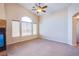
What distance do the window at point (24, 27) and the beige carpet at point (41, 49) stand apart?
0.20 m

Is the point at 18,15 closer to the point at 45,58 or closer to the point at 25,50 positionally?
the point at 25,50

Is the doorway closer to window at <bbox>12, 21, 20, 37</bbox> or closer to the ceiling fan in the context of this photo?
the ceiling fan

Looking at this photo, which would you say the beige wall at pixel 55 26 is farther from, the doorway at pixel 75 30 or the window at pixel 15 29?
the window at pixel 15 29

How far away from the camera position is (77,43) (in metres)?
2.39

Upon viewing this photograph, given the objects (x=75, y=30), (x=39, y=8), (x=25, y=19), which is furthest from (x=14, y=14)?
(x=75, y=30)

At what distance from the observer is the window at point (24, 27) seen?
2281 millimetres

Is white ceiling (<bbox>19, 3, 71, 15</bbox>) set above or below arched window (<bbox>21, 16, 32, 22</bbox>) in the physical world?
above

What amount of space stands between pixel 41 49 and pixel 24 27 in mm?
574

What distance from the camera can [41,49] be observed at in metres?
2.37

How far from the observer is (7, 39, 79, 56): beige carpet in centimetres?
225

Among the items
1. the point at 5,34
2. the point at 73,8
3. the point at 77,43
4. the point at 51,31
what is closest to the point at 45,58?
the point at 51,31

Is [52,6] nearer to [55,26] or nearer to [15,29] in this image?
[55,26]

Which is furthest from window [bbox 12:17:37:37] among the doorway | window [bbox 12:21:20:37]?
the doorway

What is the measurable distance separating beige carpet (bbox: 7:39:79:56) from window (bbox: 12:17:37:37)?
0.20 meters
